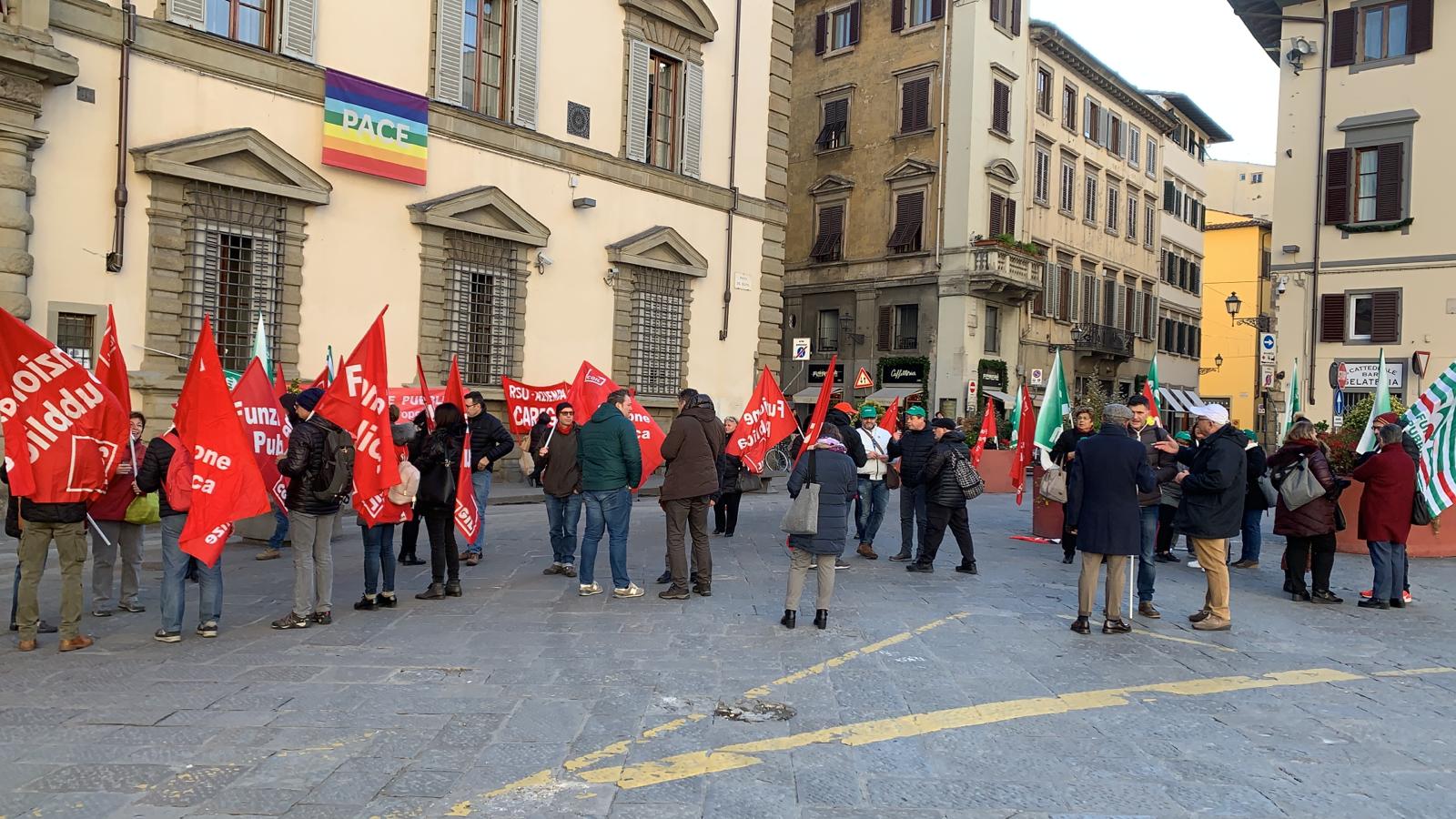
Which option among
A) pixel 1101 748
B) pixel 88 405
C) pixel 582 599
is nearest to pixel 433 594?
pixel 582 599

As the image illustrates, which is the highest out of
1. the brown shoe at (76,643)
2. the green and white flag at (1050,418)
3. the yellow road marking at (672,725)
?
the green and white flag at (1050,418)

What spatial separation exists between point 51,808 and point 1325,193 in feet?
102

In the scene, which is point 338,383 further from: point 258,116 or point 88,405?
point 258,116

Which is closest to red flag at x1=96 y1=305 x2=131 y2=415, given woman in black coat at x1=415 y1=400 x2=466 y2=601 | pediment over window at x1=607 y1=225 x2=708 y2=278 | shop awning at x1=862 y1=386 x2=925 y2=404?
woman in black coat at x1=415 y1=400 x2=466 y2=601

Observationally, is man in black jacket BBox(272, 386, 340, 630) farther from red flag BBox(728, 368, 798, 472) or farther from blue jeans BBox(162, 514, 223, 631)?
red flag BBox(728, 368, 798, 472)

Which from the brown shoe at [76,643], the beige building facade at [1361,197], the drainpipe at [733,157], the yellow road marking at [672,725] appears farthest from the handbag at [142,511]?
the beige building facade at [1361,197]

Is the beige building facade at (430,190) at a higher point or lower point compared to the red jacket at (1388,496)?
higher

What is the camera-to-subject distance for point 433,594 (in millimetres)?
8789

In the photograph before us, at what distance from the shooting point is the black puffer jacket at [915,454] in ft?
35.7

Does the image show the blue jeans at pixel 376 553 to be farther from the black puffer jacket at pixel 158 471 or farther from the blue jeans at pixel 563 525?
the blue jeans at pixel 563 525

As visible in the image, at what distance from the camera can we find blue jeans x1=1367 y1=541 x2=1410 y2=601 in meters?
9.57

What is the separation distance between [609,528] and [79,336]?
892cm

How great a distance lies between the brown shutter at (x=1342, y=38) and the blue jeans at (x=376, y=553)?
95.1 ft

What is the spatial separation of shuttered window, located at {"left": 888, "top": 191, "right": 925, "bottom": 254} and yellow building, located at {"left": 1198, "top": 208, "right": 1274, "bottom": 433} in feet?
82.5
